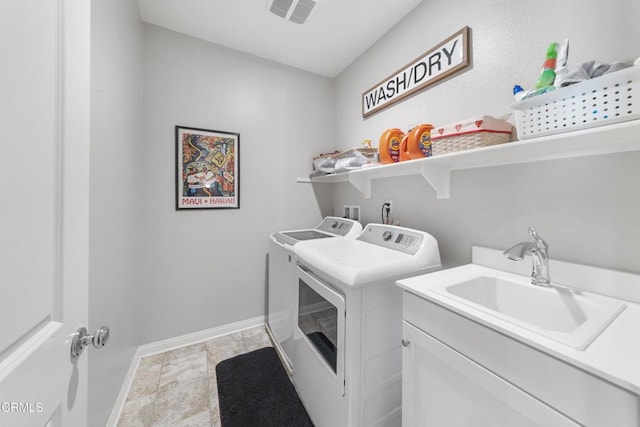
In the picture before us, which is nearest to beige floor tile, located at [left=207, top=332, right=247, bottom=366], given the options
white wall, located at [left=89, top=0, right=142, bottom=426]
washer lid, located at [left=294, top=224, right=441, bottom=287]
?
white wall, located at [left=89, top=0, right=142, bottom=426]

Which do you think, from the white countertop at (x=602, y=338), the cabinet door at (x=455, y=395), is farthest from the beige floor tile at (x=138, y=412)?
the white countertop at (x=602, y=338)

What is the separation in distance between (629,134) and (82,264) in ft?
5.41

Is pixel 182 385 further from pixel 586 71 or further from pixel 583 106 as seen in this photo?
pixel 586 71

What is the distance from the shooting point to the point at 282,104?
2.40m

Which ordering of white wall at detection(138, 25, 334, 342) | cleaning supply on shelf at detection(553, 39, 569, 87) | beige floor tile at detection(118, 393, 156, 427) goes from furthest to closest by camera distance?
1. white wall at detection(138, 25, 334, 342)
2. beige floor tile at detection(118, 393, 156, 427)
3. cleaning supply on shelf at detection(553, 39, 569, 87)

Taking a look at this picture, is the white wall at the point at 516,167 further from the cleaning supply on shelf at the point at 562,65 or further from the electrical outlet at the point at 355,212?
the electrical outlet at the point at 355,212

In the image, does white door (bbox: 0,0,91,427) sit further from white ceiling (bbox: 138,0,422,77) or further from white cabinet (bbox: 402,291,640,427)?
white ceiling (bbox: 138,0,422,77)

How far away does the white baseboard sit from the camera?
139 cm

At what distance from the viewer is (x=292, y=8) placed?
65.6 inches

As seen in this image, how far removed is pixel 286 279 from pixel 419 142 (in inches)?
50.9

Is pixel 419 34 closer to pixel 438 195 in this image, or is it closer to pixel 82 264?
pixel 438 195

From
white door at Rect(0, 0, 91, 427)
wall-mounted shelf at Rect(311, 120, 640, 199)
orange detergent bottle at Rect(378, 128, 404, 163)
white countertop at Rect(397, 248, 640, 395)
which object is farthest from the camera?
orange detergent bottle at Rect(378, 128, 404, 163)

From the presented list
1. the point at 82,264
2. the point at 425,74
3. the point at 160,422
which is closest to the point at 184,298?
the point at 160,422

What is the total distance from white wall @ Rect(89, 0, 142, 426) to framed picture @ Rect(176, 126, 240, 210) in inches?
12.8
